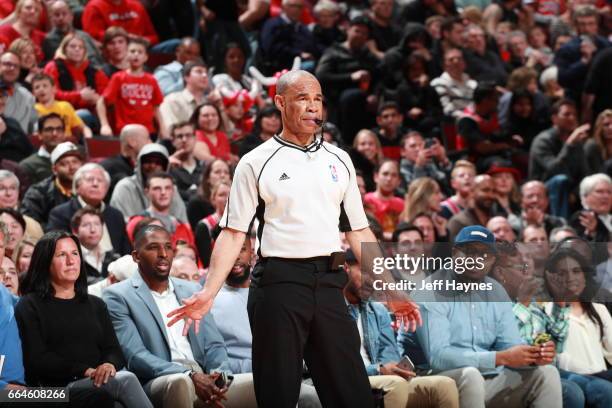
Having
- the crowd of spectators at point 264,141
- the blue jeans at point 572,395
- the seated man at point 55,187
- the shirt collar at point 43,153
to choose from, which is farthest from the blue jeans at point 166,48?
the blue jeans at point 572,395

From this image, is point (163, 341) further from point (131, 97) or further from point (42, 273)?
point (131, 97)

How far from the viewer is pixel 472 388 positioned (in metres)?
6.66

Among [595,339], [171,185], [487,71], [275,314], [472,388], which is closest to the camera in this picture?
[275,314]

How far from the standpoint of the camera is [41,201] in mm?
8953

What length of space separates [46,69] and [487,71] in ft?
16.7

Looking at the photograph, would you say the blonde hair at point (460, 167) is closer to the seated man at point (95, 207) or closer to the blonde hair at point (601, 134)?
the blonde hair at point (601, 134)

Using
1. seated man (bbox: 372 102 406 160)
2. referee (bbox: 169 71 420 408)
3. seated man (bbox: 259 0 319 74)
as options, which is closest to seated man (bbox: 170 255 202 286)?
referee (bbox: 169 71 420 408)

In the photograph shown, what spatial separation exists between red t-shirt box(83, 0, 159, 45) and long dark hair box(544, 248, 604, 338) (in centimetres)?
586

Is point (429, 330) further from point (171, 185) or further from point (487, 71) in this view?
point (487, 71)

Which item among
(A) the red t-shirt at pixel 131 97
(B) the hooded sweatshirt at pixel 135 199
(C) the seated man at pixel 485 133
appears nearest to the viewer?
(B) the hooded sweatshirt at pixel 135 199

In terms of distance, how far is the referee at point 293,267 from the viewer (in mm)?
4840

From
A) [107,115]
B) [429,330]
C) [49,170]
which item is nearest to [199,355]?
→ [429,330]

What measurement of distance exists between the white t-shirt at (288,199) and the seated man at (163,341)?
5.12 feet

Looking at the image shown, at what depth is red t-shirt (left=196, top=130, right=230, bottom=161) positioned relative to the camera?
35.1 ft
